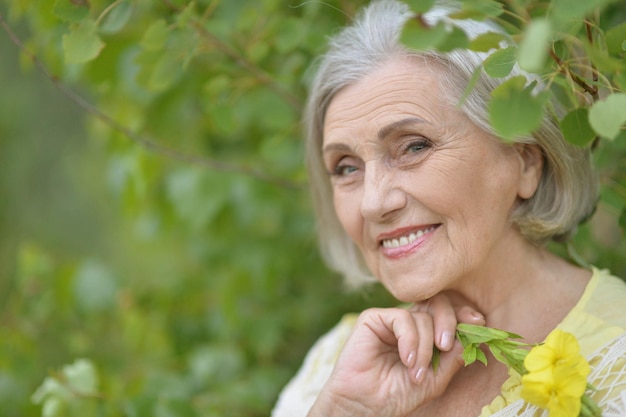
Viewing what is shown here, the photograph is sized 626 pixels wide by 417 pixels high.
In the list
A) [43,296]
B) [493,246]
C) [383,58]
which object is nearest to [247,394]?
[43,296]

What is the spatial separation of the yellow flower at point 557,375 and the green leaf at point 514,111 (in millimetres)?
422

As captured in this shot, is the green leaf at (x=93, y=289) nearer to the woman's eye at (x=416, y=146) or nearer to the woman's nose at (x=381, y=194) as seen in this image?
the woman's nose at (x=381, y=194)

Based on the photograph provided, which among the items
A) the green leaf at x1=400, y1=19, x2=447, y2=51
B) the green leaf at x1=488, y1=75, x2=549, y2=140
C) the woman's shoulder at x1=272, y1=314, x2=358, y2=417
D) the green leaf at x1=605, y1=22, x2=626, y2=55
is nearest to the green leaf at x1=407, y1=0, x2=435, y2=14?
the green leaf at x1=400, y1=19, x2=447, y2=51

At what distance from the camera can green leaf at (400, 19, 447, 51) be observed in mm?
1096

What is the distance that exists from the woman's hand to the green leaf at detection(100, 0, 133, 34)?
35.1 inches

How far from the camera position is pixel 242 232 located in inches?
125

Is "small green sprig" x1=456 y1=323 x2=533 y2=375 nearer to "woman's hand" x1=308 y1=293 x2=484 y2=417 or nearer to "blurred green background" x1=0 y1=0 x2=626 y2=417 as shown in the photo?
"woman's hand" x1=308 y1=293 x2=484 y2=417

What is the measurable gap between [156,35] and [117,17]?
119mm

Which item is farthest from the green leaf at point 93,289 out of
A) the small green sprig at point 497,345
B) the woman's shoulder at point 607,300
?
the woman's shoulder at point 607,300

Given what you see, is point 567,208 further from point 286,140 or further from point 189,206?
point 189,206

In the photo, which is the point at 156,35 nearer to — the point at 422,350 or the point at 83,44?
the point at 83,44

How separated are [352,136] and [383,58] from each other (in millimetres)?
198

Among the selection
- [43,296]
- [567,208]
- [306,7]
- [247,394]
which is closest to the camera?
[567,208]

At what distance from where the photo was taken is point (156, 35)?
6.00 ft
